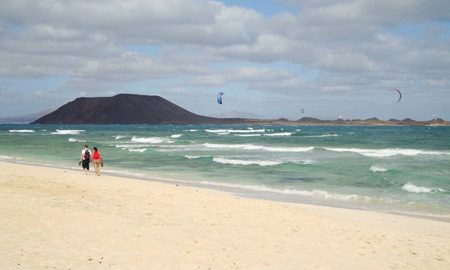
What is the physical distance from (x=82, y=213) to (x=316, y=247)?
15.7 ft

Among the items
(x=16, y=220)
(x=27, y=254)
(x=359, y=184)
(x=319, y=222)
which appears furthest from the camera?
(x=359, y=184)

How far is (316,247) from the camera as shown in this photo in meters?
8.16

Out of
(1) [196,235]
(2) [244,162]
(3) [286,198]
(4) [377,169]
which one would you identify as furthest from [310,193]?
(2) [244,162]

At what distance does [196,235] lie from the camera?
337 inches

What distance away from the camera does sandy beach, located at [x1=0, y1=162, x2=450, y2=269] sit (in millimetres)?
6996

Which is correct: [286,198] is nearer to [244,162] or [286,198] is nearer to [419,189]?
[419,189]

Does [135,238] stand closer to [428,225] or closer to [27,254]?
[27,254]

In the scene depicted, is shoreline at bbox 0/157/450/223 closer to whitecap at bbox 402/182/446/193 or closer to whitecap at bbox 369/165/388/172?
whitecap at bbox 402/182/446/193

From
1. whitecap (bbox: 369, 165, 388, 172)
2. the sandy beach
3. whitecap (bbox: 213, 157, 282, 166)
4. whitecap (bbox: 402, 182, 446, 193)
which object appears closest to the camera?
the sandy beach

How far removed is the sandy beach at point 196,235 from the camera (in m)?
7.00

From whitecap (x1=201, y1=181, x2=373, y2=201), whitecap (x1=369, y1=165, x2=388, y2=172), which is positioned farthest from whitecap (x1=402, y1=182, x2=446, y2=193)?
whitecap (x1=369, y1=165, x2=388, y2=172)

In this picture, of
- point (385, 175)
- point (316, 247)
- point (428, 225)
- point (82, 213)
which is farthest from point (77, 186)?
point (385, 175)

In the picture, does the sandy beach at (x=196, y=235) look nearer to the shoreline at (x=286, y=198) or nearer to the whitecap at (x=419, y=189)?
the shoreline at (x=286, y=198)

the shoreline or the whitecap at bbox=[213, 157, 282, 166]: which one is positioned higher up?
the whitecap at bbox=[213, 157, 282, 166]
